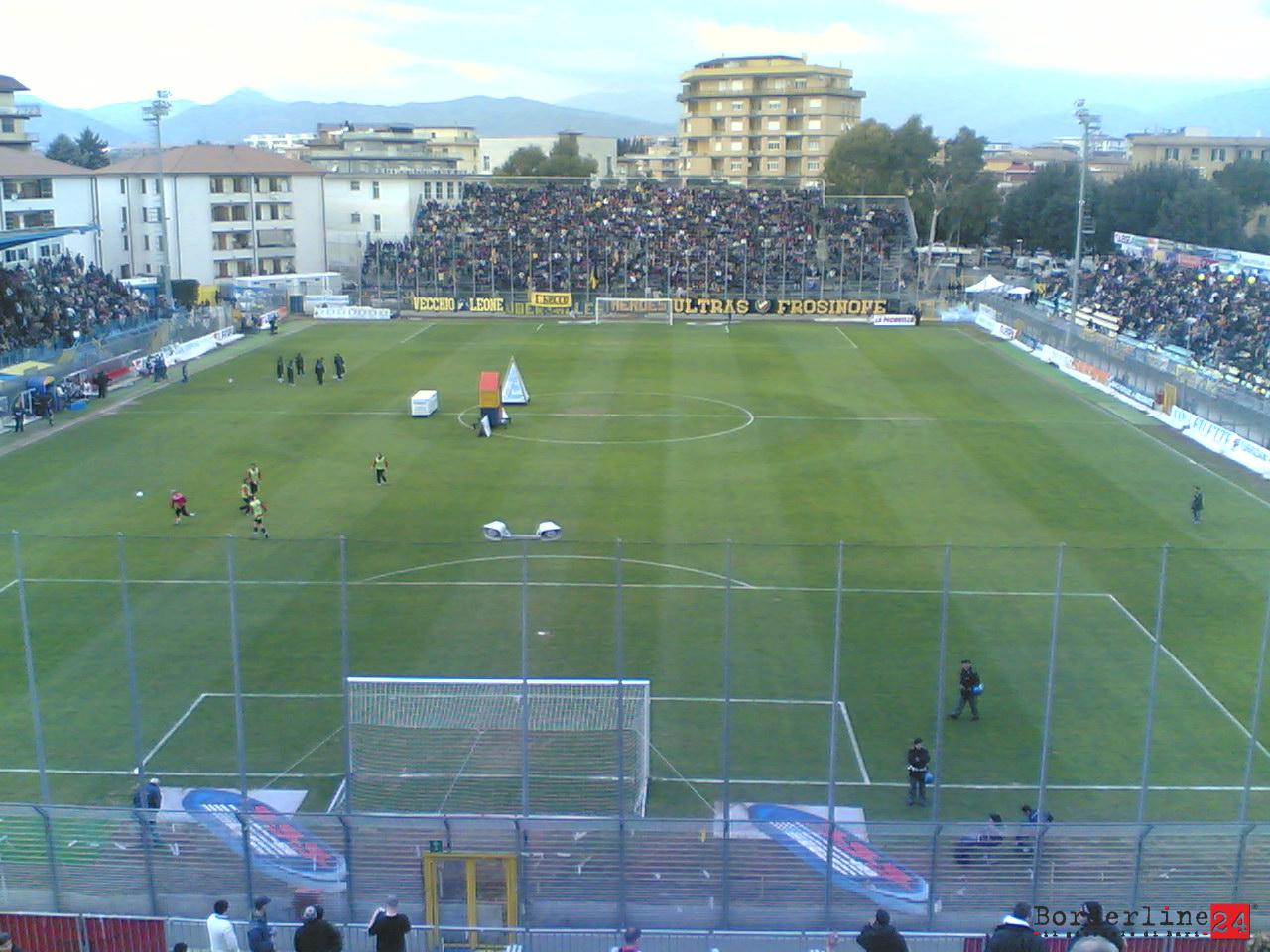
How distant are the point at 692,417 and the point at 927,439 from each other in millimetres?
8009

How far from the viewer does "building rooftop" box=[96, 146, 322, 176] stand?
83.2 metres

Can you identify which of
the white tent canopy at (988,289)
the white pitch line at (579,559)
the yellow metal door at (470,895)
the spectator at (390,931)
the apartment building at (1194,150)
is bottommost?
the yellow metal door at (470,895)

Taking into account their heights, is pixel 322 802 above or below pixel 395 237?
below

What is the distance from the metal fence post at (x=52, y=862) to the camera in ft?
47.2

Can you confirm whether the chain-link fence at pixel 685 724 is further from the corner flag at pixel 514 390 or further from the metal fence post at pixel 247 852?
the corner flag at pixel 514 390

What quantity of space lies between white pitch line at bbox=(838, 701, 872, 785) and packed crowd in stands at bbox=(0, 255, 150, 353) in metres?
38.9

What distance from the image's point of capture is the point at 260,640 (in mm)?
23281

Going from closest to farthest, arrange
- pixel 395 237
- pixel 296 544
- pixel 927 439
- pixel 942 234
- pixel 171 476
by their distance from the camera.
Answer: pixel 296 544 → pixel 171 476 → pixel 927 439 → pixel 395 237 → pixel 942 234

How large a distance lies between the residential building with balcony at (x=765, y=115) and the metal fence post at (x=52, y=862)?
402 feet

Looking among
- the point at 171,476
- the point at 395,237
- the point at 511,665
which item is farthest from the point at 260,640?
the point at 395,237

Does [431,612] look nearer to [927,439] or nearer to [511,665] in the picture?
[511,665]

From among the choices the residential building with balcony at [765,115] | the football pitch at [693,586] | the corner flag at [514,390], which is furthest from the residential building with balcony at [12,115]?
the corner flag at [514,390]

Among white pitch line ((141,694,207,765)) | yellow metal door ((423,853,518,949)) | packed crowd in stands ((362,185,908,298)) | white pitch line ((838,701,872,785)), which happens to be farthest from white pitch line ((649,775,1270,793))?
packed crowd in stands ((362,185,908,298))

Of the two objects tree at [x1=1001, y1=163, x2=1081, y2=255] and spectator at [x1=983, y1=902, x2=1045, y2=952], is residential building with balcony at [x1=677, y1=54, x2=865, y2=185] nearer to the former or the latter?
tree at [x1=1001, y1=163, x2=1081, y2=255]
